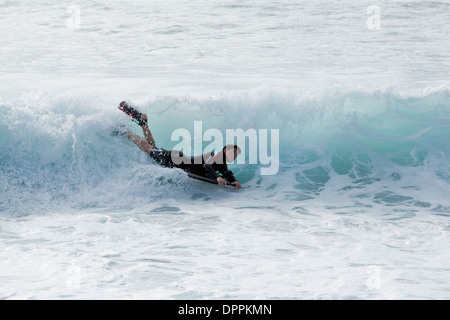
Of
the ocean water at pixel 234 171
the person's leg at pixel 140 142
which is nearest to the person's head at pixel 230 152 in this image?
the ocean water at pixel 234 171

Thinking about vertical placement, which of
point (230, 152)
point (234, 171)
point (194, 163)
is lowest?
point (234, 171)

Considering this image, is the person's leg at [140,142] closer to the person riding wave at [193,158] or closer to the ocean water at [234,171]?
the person riding wave at [193,158]

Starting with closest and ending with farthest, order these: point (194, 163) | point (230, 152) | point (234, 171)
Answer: point (230, 152)
point (194, 163)
point (234, 171)

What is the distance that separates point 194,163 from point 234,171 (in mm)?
1192

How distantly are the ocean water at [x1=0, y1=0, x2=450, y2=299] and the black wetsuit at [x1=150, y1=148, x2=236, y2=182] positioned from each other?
167 millimetres

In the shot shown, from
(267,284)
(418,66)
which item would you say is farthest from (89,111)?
(418,66)

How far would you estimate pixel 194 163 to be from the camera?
819 cm

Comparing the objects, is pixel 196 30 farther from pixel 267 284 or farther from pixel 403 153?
pixel 267 284

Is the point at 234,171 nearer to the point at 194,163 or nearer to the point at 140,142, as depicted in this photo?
the point at 194,163

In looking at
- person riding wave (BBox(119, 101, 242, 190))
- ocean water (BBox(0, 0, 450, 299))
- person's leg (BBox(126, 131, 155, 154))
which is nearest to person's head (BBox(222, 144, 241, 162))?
person riding wave (BBox(119, 101, 242, 190))

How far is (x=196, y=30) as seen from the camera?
17969mm

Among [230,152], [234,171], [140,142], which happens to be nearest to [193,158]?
[230,152]

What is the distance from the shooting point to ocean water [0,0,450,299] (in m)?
5.11
